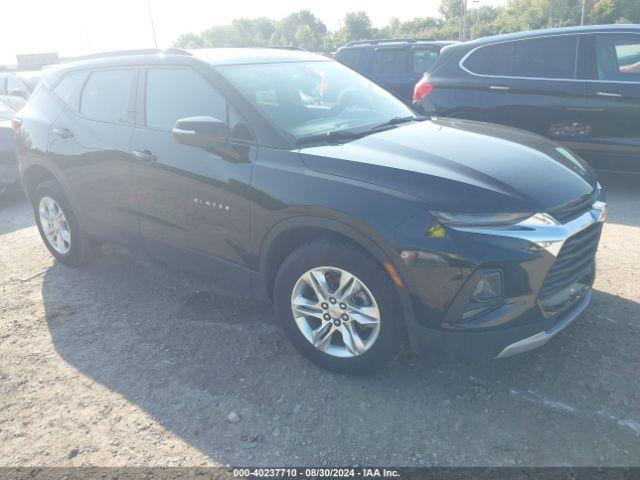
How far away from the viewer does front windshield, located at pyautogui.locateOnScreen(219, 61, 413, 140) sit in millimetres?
3174

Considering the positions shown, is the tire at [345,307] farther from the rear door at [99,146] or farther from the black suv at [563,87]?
the black suv at [563,87]

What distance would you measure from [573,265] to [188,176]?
2.28 m

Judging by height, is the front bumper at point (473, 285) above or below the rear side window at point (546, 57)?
below

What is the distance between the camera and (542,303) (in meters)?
2.49

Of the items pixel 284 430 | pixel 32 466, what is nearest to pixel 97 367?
pixel 32 466

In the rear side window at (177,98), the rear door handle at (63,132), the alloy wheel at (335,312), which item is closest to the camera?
the alloy wheel at (335,312)

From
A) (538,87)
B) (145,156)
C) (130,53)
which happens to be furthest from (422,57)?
(145,156)

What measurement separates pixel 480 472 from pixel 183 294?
260 centimetres

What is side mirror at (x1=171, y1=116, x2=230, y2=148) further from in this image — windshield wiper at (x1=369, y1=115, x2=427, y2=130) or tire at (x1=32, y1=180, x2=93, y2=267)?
tire at (x1=32, y1=180, x2=93, y2=267)

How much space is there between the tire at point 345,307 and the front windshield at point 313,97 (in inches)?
30.0

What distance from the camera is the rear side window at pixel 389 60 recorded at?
1003 cm

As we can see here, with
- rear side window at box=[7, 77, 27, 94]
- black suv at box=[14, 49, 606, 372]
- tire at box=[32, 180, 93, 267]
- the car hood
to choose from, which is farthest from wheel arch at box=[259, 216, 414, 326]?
rear side window at box=[7, 77, 27, 94]

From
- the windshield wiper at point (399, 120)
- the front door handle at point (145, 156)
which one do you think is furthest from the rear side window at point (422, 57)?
the front door handle at point (145, 156)

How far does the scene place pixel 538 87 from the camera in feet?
19.1
